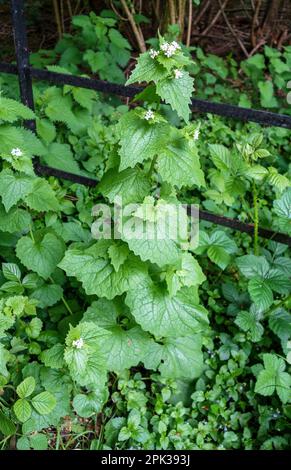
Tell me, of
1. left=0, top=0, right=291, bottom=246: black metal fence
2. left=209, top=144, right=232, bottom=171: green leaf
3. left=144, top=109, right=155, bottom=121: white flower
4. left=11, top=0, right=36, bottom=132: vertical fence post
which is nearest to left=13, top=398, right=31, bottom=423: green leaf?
left=0, top=0, right=291, bottom=246: black metal fence

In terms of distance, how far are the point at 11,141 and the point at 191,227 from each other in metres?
1.06

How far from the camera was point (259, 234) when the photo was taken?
2541mm

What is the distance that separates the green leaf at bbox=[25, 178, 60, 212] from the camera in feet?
7.47

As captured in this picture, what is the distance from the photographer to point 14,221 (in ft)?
7.50

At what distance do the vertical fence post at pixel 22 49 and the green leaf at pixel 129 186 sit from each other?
99 cm

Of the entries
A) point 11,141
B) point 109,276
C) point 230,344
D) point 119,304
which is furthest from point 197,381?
point 11,141

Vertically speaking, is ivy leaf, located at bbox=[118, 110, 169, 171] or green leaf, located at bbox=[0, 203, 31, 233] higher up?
ivy leaf, located at bbox=[118, 110, 169, 171]

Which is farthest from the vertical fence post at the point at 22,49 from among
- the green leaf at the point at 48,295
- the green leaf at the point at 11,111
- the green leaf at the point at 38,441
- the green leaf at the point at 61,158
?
the green leaf at the point at 38,441

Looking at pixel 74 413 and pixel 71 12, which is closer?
pixel 74 413

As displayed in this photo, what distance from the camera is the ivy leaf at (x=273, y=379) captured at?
7.32 ft

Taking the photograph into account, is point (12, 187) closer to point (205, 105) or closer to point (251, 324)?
point (205, 105)

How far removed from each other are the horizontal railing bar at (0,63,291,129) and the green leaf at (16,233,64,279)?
0.78 meters

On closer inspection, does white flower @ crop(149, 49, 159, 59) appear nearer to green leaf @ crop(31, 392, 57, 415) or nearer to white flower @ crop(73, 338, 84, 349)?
white flower @ crop(73, 338, 84, 349)
